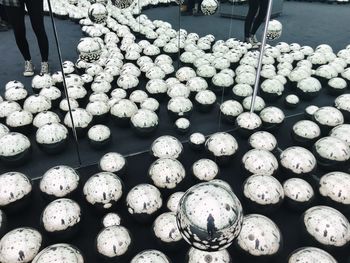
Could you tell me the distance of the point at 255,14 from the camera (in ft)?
9.96

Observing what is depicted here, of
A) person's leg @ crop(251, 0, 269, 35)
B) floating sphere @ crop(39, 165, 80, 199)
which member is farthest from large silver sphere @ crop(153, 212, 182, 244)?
person's leg @ crop(251, 0, 269, 35)

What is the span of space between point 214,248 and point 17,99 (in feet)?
5.32

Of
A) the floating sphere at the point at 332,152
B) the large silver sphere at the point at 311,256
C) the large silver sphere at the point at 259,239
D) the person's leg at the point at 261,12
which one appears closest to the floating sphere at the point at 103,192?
the large silver sphere at the point at 259,239

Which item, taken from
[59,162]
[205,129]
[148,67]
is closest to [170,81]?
[148,67]

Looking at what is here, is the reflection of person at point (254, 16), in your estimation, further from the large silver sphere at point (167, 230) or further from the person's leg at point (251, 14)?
the large silver sphere at point (167, 230)

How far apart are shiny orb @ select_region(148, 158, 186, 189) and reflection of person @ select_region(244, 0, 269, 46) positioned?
215 cm

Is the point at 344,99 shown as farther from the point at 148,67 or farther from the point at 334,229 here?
the point at 148,67

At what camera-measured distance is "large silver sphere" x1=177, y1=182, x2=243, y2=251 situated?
2.56 feet

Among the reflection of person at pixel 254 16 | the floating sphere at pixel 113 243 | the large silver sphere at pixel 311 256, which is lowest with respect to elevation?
the floating sphere at pixel 113 243

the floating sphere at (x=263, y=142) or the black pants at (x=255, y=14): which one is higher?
the black pants at (x=255, y=14)

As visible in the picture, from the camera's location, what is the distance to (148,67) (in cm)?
234

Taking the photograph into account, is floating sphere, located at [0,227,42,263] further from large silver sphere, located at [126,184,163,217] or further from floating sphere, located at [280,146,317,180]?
floating sphere, located at [280,146,317,180]

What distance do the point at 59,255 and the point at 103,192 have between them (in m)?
0.31

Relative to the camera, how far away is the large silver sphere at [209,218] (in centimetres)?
78
